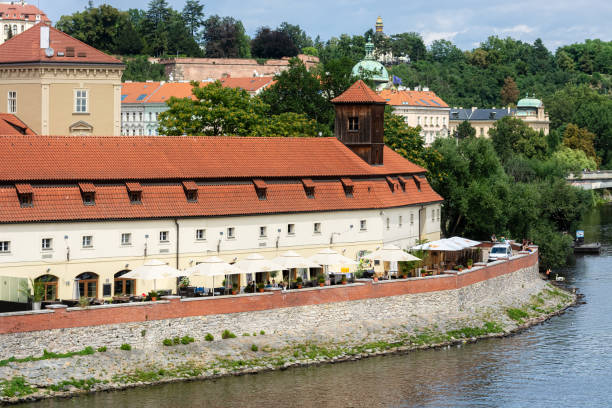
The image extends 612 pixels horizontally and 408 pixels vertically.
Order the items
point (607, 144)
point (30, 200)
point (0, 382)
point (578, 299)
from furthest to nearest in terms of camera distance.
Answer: point (607, 144), point (578, 299), point (30, 200), point (0, 382)

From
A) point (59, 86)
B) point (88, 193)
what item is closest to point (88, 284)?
point (88, 193)

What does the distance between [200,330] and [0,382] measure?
29.5 feet

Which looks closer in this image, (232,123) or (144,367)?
(144,367)

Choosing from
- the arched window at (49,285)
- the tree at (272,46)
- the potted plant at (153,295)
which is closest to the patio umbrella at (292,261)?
the potted plant at (153,295)

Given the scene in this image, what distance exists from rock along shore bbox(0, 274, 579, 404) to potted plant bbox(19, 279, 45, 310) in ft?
8.24

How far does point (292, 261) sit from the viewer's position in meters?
54.8

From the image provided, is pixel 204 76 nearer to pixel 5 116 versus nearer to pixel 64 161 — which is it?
pixel 5 116

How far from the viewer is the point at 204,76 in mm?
178125

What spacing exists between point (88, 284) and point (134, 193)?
4482mm

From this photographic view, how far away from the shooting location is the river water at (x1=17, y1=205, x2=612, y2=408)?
44750 millimetres

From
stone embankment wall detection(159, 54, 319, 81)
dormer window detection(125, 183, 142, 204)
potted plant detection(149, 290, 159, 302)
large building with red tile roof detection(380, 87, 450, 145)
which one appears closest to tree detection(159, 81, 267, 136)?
dormer window detection(125, 183, 142, 204)

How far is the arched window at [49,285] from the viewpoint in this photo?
1994 inches

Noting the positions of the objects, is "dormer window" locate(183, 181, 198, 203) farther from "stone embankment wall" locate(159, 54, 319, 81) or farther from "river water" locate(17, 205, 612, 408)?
"stone embankment wall" locate(159, 54, 319, 81)

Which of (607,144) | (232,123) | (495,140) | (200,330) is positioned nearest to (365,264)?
(200,330)
